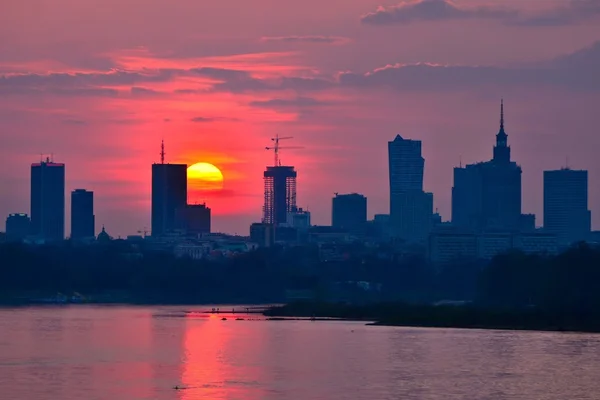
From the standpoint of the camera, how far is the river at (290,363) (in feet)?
242

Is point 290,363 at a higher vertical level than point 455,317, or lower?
lower

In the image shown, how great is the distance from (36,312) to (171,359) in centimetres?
6689

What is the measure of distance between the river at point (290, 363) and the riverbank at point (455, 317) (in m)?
5.31

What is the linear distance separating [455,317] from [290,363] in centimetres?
4474

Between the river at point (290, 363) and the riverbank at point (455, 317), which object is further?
the riverbank at point (455, 317)

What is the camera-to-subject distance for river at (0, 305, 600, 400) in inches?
2906

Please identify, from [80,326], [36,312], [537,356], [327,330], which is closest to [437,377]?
[537,356]

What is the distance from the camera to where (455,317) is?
13125 centimetres

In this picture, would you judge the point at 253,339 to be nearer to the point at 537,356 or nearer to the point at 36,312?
the point at 537,356

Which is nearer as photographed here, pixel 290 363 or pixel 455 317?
pixel 290 363

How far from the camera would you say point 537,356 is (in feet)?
303

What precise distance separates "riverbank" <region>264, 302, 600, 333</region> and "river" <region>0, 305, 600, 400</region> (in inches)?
209

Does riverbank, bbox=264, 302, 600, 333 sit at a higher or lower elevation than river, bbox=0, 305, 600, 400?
higher

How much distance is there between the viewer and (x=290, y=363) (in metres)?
88.7
